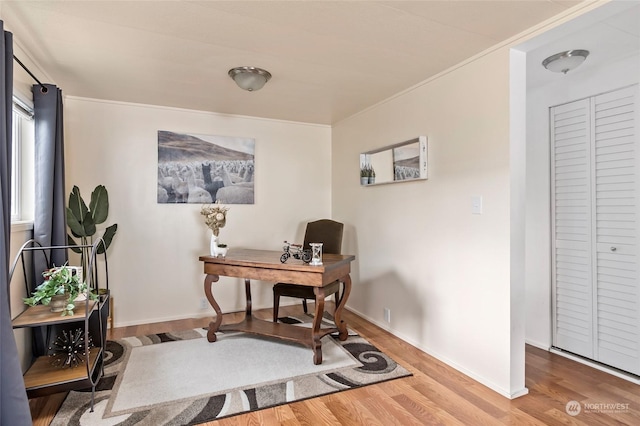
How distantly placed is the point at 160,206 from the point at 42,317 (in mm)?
1884

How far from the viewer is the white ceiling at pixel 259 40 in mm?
1889

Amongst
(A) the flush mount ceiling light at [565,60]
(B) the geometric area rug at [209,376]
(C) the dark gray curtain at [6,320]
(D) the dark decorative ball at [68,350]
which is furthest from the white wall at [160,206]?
(A) the flush mount ceiling light at [565,60]

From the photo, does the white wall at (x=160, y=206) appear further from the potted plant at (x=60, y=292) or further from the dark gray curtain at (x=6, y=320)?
the dark gray curtain at (x=6, y=320)

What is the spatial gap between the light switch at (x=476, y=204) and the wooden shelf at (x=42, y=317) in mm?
2579

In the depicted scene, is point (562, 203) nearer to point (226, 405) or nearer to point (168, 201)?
point (226, 405)

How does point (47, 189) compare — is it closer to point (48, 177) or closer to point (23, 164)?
point (48, 177)

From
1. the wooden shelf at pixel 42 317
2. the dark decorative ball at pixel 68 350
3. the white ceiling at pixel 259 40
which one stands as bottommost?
the dark decorative ball at pixel 68 350

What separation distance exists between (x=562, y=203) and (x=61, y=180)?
4.04 meters

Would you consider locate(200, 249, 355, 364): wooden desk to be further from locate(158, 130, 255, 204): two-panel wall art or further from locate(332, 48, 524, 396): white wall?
locate(158, 130, 255, 204): two-panel wall art

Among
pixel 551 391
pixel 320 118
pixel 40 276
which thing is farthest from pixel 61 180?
pixel 551 391

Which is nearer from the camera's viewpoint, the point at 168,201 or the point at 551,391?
the point at 551,391

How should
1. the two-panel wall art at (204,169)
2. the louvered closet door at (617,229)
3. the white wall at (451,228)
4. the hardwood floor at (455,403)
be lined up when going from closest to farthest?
the hardwood floor at (455,403), the white wall at (451,228), the louvered closet door at (617,229), the two-panel wall art at (204,169)

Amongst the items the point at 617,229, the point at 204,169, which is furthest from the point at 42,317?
the point at 617,229

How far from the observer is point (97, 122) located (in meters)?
3.50
